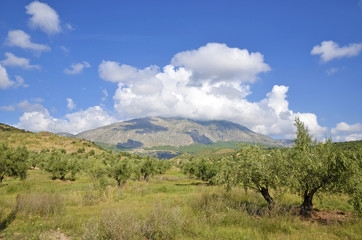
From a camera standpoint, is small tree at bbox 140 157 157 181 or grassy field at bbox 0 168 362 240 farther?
small tree at bbox 140 157 157 181

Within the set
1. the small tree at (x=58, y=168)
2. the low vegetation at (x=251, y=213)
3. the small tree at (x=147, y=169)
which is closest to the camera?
the low vegetation at (x=251, y=213)

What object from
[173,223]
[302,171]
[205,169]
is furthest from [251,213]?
[205,169]

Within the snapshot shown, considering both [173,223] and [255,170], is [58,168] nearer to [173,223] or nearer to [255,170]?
[173,223]

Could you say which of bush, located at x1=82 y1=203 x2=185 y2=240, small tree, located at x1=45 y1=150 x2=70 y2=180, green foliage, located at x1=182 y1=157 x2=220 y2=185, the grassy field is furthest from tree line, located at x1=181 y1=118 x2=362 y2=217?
small tree, located at x1=45 y1=150 x2=70 y2=180

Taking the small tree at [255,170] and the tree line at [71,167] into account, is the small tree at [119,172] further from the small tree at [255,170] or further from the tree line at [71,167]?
the small tree at [255,170]

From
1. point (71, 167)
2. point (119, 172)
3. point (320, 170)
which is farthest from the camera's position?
point (71, 167)

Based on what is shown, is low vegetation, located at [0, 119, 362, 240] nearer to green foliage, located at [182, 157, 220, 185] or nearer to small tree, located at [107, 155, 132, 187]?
small tree, located at [107, 155, 132, 187]

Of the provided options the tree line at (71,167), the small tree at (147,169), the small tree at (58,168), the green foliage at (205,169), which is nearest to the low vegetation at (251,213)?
the tree line at (71,167)

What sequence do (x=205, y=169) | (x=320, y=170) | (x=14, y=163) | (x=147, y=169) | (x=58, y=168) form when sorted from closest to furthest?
(x=320, y=170)
(x=14, y=163)
(x=58, y=168)
(x=147, y=169)
(x=205, y=169)

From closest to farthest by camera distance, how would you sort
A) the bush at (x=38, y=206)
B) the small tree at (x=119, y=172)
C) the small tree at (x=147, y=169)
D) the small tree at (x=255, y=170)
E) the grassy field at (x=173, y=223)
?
1. the grassy field at (x=173, y=223)
2. the small tree at (x=255, y=170)
3. the bush at (x=38, y=206)
4. the small tree at (x=119, y=172)
5. the small tree at (x=147, y=169)

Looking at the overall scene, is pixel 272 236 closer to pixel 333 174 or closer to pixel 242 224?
pixel 242 224

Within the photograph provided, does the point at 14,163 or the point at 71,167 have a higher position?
the point at 14,163

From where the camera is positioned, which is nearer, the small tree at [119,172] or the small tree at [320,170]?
the small tree at [320,170]

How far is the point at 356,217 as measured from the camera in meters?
14.6
